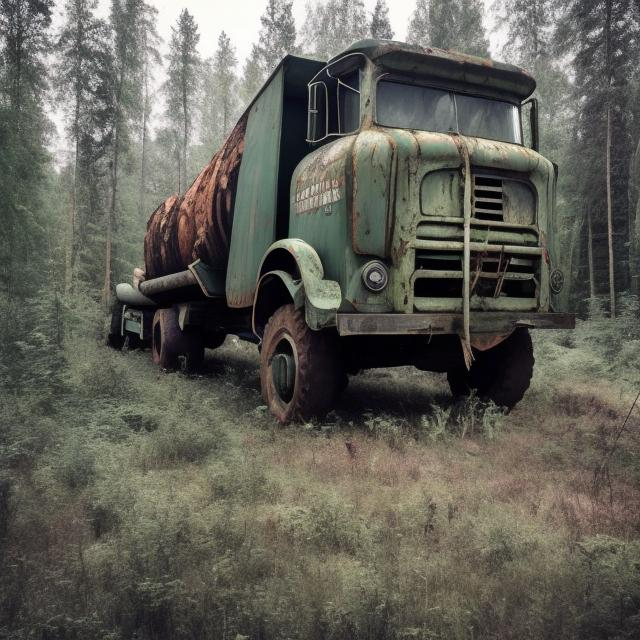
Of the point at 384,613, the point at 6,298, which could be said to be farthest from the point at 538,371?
the point at 6,298

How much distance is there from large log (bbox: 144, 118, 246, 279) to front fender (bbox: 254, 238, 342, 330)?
2.22 metres

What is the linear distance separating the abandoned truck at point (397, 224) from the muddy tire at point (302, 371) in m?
0.01

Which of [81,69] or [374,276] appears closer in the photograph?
[374,276]

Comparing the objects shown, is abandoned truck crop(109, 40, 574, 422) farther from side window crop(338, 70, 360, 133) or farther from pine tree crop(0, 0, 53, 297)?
pine tree crop(0, 0, 53, 297)

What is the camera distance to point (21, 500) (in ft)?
11.4

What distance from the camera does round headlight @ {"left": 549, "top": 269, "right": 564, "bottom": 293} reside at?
581 cm

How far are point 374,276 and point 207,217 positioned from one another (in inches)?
154

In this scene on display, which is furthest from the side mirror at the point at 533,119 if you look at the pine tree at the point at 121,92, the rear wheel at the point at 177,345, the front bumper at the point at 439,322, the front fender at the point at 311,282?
the pine tree at the point at 121,92

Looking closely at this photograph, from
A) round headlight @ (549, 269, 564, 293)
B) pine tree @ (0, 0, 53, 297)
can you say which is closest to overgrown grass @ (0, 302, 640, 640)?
round headlight @ (549, 269, 564, 293)

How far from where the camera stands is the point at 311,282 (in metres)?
5.11

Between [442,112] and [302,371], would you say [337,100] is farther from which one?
[302,371]

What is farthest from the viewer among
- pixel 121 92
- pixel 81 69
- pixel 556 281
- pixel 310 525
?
pixel 121 92

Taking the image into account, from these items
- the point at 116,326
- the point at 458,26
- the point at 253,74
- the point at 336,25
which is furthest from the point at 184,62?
the point at 116,326

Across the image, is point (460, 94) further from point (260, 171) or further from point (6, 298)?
point (6, 298)
